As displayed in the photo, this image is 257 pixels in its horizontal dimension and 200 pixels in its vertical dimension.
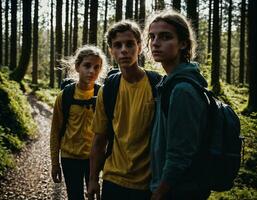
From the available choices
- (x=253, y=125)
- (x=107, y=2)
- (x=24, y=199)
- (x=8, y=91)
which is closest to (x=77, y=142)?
(x=24, y=199)

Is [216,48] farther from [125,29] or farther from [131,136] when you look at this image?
[131,136]

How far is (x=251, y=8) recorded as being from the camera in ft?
39.0

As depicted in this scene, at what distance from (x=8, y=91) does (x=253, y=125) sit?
23.0ft

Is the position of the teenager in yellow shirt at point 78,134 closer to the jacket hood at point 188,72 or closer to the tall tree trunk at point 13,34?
the jacket hood at point 188,72

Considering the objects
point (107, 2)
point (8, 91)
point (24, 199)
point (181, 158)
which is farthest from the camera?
point (107, 2)

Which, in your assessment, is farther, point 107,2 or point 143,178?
point 107,2

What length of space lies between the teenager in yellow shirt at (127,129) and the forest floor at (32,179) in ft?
12.9

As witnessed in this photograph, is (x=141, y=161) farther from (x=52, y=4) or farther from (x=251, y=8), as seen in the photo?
(x=52, y=4)

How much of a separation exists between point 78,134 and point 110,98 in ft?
4.06

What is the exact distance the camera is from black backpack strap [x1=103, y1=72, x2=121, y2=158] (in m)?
2.62

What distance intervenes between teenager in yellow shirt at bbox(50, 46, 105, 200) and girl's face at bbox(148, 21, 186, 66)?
67.6 inches

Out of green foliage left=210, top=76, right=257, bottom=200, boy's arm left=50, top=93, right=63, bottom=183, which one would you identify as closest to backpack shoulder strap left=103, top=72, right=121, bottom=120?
boy's arm left=50, top=93, right=63, bottom=183

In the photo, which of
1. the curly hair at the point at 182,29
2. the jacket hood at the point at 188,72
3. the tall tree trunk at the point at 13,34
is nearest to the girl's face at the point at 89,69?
the curly hair at the point at 182,29

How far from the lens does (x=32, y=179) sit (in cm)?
719
